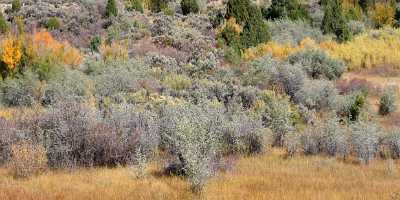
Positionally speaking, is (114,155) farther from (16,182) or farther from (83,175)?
(16,182)

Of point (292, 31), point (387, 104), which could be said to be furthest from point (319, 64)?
point (292, 31)

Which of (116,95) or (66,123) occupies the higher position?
(66,123)

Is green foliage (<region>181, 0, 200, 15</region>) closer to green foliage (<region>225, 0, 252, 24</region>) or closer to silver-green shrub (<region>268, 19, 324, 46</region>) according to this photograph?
green foliage (<region>225, 0, 252, 24</region>)

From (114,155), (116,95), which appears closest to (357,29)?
(116,95)

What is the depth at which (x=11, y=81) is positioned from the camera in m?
20.4

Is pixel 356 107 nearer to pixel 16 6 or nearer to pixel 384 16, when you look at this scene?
pixel 384 16

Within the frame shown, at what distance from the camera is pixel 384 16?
116 ft

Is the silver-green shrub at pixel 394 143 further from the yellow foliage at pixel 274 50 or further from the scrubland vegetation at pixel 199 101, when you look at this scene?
the yellow foliage at pixel 274 50

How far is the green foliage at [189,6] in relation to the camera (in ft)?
124

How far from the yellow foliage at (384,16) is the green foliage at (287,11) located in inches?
187

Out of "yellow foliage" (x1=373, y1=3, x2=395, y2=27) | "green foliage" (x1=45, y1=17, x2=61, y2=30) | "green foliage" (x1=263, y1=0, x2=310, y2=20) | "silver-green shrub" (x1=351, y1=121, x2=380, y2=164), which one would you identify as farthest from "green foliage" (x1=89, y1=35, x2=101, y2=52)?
"silver-green shrub" (x1=351, y1=121, x2=380, y2=164)

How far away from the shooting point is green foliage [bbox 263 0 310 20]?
33.0 metres

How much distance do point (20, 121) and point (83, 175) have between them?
8.83ft

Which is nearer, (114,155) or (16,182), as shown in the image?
(16,182)
